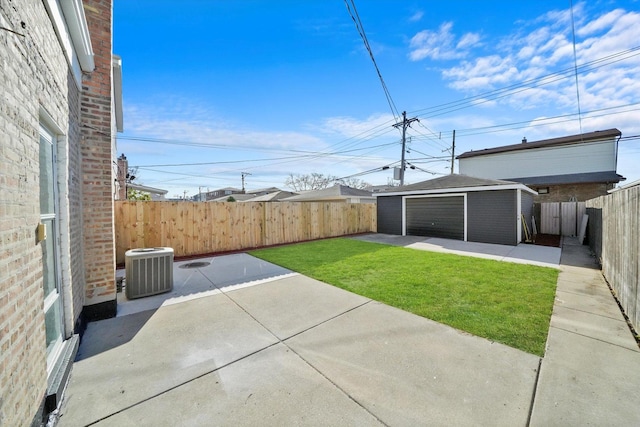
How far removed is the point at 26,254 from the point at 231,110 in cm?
1528

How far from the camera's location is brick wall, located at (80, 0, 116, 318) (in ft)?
11.8

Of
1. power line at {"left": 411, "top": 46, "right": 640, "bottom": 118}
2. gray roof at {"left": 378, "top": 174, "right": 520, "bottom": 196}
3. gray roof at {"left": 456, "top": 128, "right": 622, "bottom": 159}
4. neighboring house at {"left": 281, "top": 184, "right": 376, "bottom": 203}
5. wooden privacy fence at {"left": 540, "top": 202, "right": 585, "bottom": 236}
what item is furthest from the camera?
neighboring house at {"left": 281, "top": 184, "right": 376, "bottom": 203}

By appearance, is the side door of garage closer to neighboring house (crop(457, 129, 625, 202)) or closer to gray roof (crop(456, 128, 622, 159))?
neighboring house (crop(457, 129, 625, 202))

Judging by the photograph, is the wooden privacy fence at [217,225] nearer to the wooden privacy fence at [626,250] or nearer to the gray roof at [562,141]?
the wooden privacy fence at [626,250]

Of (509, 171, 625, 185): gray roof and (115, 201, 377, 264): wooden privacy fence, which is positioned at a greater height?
(509, 171, 625, 185): gray roof

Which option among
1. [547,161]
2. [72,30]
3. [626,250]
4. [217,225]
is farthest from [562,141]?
[72,30]

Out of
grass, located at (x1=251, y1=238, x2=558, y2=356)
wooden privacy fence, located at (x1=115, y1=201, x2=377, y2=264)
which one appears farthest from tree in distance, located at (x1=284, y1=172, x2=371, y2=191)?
grass, located at (x1=251, y1=238, x2=558, y2=356)

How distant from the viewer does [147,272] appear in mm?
4500

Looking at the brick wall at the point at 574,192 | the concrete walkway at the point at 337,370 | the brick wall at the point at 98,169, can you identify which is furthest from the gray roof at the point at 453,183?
the brick wall at the point at 98,169

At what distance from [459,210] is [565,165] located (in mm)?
13407

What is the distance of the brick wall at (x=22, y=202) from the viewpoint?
142cm

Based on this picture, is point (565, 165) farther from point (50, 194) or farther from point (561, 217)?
point (50, 194)

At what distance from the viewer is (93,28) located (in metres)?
3.71

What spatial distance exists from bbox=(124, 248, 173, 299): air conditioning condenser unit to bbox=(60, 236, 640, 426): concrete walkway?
519 mm
